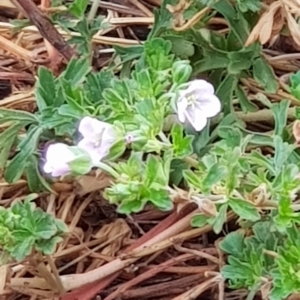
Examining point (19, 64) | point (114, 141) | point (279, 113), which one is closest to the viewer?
point (114, 141)

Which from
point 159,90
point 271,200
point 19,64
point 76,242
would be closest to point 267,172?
point 271,200

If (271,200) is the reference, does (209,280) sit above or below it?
below

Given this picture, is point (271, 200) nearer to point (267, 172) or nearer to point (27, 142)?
point (267, 172)

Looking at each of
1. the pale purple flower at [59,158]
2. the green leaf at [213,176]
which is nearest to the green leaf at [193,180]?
the green leaf at [213,176]

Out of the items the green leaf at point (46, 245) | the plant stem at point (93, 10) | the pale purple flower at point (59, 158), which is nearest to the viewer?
the pale purple flower at point (59, 158)

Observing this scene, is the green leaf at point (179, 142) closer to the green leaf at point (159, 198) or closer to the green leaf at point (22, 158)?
the green leaf at point (159, 198)

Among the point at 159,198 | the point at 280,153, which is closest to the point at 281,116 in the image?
the point at 280,153

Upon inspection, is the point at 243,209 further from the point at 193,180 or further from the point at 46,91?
the point at 46,91
